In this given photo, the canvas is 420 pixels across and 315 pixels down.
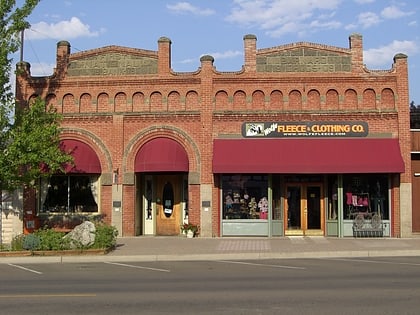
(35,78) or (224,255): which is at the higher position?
(35,78)

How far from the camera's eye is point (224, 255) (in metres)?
17.7

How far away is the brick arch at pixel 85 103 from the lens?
80.6 ft

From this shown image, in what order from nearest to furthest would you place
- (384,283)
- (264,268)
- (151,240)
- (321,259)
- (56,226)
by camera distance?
(384,283) < (264,268) < (321,259) < (151,240) < (56,226)

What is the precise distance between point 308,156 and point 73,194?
409 inches

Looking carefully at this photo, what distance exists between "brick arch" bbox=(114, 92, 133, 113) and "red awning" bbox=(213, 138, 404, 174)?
4.29 m

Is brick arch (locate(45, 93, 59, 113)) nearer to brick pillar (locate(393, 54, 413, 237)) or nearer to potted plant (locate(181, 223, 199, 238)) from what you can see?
potted plant (locate(181, 223, 199, 238))

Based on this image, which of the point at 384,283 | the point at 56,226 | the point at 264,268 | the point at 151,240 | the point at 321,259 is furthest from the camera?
the point at 56,226

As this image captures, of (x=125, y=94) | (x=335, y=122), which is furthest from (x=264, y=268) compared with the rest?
(x=125, y=94)

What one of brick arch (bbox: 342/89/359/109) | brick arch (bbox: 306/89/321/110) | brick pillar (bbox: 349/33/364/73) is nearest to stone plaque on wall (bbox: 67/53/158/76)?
brick arch (bbox: 306/89/321/110)

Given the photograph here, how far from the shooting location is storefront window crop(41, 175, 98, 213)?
2439 centimetres

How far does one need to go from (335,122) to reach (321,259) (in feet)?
26.4

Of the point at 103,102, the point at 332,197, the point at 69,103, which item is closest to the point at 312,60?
the point at 332,197

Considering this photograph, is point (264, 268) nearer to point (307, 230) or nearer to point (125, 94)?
point (307, 230)

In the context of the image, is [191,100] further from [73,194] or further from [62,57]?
[73,194]
